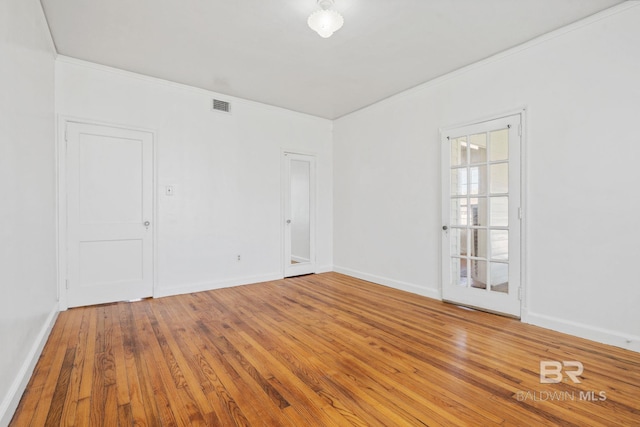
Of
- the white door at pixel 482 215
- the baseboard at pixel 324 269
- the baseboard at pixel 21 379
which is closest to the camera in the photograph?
the baseboard at pixel 21 379

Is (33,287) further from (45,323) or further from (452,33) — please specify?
(452,33)

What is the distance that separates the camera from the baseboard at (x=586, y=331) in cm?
255

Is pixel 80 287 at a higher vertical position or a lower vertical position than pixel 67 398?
higher

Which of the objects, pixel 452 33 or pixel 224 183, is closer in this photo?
pixel 452 33

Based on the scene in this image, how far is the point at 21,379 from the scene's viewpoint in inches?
76.0

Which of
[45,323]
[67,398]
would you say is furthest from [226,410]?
[45,323]

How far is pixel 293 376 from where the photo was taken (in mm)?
2146

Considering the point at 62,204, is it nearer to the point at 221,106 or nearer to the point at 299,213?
the point at 221,106

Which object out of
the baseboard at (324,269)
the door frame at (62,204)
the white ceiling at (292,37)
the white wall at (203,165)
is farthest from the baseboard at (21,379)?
the baseboard at (324,269)

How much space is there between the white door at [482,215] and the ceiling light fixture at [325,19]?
6.83ft

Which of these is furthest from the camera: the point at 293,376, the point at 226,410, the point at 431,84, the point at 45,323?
the point at 431,84

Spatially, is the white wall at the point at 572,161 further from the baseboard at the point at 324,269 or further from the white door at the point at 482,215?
the baseboard at the point at 324,269

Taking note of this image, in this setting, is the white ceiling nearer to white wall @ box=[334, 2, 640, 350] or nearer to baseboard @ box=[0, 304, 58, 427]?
white wall @ box=[334, 2, 640, 350]

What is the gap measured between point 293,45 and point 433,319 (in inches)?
130
